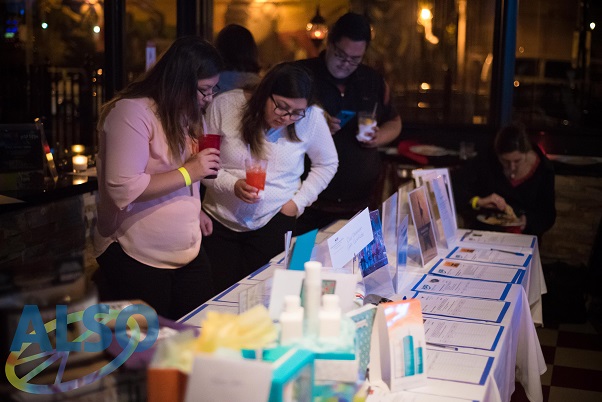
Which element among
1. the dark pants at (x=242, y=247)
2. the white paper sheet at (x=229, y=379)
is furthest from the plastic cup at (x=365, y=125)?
the white paper sheet at (x=229, y=379)

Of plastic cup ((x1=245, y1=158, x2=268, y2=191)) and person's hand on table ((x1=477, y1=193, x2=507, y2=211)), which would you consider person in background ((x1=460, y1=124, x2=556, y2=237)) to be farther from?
plastic cup ((x1=245, y1=158, x2=268, y2=191))

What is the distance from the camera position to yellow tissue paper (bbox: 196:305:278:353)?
1414 millimetres

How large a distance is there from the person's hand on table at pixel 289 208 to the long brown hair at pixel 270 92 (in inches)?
11.7

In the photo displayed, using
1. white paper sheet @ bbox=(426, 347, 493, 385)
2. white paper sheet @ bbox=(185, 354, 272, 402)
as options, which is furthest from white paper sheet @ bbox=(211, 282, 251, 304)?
white paper sheet @ bbox=(185, 354, 272, 402)

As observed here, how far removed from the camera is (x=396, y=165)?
618cm

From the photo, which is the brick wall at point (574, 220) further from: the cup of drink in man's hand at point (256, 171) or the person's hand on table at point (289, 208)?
the cup of drink in man's hand at point (256, 171)

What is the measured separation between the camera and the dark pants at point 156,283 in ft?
9.13

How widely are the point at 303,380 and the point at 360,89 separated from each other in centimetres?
296

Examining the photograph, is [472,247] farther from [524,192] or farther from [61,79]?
[61,79]

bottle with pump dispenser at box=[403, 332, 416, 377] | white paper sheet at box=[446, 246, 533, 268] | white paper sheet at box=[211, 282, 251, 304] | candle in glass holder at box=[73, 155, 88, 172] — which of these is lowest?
white paper sheet at box=[446, 246, 533, 268]

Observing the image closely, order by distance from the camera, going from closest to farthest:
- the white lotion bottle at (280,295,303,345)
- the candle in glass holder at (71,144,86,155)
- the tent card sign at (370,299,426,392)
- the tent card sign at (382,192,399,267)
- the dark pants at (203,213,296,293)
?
the white lotion bottle at (280,295,303,345)
the tent card sign at (370,299,426,392)
the tent card sign at (382,192,399,267)
the dark pants at (203,213,296,293)
the candle in glass holder at (71,144,86,155)

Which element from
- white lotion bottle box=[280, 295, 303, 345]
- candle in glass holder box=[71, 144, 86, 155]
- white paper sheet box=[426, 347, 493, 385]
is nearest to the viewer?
white lotion bottle box=[280, 295, 303, 345]

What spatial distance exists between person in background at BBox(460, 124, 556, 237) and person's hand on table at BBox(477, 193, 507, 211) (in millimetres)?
24

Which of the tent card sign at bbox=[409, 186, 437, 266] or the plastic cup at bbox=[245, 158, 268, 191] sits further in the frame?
the tent card sign at bbox=[409, 186, 437, 266]
